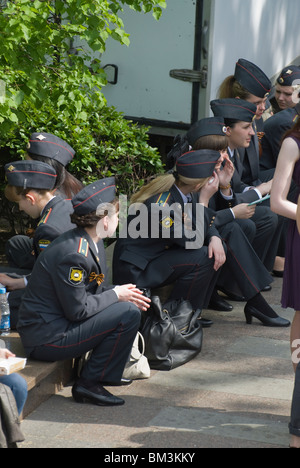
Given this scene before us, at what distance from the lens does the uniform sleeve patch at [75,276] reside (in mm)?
4754

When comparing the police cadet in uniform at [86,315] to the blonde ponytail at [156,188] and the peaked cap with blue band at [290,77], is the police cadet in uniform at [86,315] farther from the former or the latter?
the peaked cap with blue band at [290,77]

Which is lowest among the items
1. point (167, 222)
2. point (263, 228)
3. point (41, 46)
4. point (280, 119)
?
point (263, 228)

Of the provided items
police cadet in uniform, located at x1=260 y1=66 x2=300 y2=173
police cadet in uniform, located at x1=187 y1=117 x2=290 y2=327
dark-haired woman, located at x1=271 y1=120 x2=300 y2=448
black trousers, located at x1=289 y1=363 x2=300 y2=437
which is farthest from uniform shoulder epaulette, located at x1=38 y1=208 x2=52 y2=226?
police cadet in uniform, located at x1=260 y1=66 x2=300 y2=173

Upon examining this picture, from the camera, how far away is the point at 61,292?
15.7 feet

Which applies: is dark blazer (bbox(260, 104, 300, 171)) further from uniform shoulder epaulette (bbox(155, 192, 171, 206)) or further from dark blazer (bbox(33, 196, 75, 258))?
dark blazer (bbox(33, 196, 75, 258))

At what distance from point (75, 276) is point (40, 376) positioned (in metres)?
0.59

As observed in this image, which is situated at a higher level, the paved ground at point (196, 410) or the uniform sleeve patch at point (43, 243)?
the uniform sleeve patch at point (43, 243)

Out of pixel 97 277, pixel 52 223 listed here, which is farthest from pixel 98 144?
pixel 97 277

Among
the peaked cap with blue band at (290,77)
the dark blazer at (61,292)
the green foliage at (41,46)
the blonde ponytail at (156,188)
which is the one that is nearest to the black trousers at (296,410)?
the dark blazer at (61,292)

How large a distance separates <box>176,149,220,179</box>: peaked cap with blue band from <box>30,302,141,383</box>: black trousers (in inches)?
50.3

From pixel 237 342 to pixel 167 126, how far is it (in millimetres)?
3700

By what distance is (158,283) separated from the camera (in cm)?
593

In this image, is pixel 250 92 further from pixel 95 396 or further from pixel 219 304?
pixel 95 396

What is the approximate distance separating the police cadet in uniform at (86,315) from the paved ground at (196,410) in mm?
194
